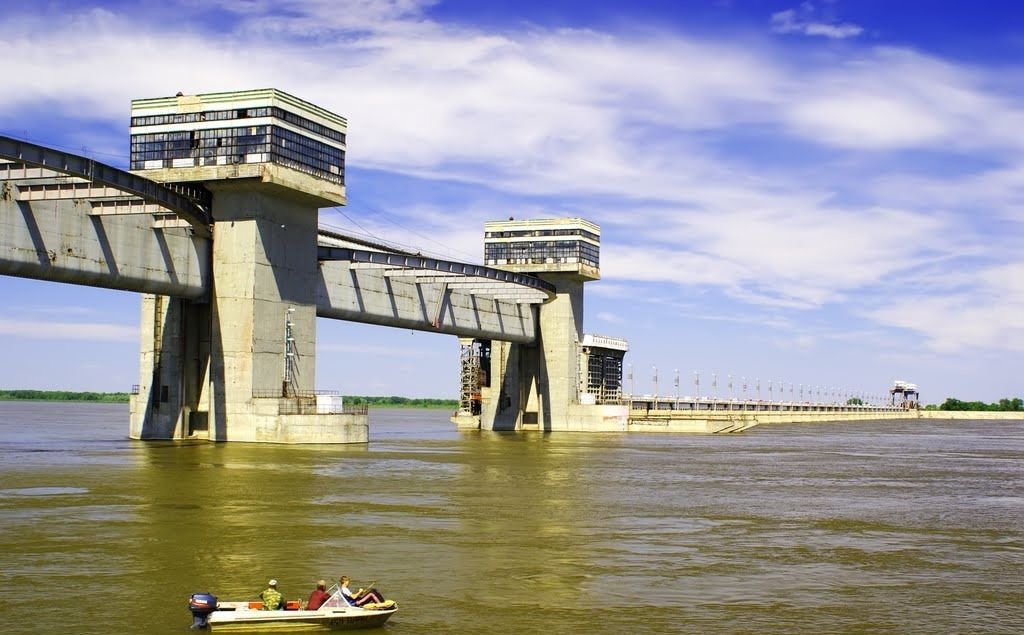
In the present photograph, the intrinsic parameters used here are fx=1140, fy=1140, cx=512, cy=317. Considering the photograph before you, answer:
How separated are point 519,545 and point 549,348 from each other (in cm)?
10443

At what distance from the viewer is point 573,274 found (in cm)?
14000

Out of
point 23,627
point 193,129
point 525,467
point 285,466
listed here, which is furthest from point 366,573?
point 193,129

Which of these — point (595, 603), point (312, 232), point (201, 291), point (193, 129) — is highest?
point (193, 129)

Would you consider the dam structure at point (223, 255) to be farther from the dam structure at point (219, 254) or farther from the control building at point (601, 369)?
the control building at point (601, 369)

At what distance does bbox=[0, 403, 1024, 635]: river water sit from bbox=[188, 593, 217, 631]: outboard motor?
0.77 m

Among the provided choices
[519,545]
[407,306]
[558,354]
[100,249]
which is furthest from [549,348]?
[519,545]

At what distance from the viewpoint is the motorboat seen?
2372cm

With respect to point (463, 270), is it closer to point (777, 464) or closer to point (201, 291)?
point (201, 291)

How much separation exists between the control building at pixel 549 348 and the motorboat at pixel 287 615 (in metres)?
115

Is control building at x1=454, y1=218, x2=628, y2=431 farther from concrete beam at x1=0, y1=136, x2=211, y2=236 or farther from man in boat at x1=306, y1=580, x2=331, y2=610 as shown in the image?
man in boat at x1=306, y1=580, x2=331, y2=610

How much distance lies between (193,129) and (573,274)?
210ft

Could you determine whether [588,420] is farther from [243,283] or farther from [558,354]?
[243,283]

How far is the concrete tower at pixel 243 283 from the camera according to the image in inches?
3270

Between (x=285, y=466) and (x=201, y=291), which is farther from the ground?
(x=201, y=291)
